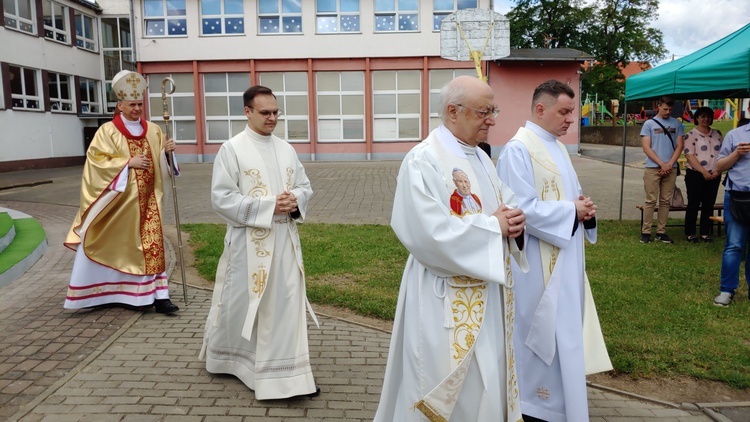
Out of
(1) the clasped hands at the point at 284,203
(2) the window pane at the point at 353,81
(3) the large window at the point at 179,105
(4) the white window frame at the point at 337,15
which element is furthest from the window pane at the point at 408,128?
(1) the clasped hands at the point at 284,203

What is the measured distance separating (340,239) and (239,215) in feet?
17.3

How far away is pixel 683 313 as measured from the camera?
5746 millimetres

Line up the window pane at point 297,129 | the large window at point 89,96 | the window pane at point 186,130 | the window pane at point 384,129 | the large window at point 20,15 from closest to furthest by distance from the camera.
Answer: the large window at point 20,15 < the window pane at point 384,129 < the window pane at point 297,129 < the window pane at point 186,130 < the large window at point 89,96

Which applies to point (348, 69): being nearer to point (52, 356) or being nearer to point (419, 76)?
point (419, 76)

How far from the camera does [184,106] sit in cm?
2756

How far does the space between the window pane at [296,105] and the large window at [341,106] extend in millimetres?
708

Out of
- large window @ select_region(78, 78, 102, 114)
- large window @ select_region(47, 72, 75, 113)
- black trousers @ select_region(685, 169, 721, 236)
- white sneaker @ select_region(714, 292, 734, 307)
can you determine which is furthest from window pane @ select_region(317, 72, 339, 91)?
white sneaker @ select_region(714, 292, 734, 307)

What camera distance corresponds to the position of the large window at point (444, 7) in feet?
86.1

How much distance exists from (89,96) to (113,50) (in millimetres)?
2806

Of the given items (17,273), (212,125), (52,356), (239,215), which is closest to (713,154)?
(239,215)

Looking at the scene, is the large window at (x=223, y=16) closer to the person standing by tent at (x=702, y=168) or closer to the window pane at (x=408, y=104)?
the window pane at (x=408, y=104)

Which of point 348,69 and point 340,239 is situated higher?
point 348,69

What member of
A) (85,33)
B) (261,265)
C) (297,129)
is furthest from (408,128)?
(261,265)

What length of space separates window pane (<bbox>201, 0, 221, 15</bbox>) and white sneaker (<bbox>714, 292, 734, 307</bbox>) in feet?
82.4
